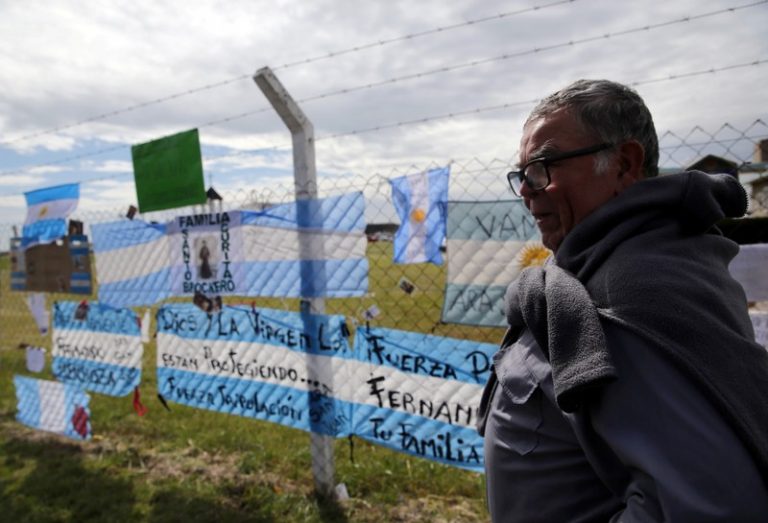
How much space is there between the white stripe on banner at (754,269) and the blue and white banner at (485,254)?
28.8 inches

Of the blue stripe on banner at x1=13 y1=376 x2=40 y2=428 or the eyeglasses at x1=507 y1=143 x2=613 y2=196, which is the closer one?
the eyeglasses at x1=507 y1=143 x2=613 y2=196

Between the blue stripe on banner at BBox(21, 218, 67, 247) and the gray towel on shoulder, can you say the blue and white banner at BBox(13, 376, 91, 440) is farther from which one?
the gray towel on shoulder

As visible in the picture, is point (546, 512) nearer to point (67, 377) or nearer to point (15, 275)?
point (67, 377)

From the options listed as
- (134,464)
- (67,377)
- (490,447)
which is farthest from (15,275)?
(490,447)

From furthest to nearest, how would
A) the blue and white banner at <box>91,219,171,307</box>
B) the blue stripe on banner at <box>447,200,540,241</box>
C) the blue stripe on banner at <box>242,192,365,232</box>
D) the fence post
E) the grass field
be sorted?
1. the blue and white banner at <box>91,219,171,307</box>
2. the grass field
3. the fence post
4. the blue stripe on banner at <box>242,192,365,232</box>
5. the blue stripe on banner at <box>447,200,540,241</box>

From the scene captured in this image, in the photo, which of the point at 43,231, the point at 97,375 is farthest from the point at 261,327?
the point at 43,231

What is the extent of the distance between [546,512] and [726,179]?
72 centimetres

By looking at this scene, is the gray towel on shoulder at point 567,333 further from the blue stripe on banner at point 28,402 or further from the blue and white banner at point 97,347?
the blue stripe on banner at point 28,402

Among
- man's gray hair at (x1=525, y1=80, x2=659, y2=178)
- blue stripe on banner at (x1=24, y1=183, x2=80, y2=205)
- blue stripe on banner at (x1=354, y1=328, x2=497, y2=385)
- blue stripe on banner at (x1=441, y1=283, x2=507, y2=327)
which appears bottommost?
blue stripe on banner at (x1=354, y1=328, x2=497, y2=385)

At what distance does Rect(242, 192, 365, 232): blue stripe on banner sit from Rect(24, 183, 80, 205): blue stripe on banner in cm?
165

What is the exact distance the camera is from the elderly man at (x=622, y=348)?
2.52ft

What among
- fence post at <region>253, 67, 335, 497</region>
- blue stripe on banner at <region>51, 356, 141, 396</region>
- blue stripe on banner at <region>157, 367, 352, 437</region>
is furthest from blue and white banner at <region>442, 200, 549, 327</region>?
blue stripe on banner at <region>51, 356, 141, 396</region>

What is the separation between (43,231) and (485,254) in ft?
11.8

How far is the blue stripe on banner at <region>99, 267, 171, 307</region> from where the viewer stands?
352 centimetres
